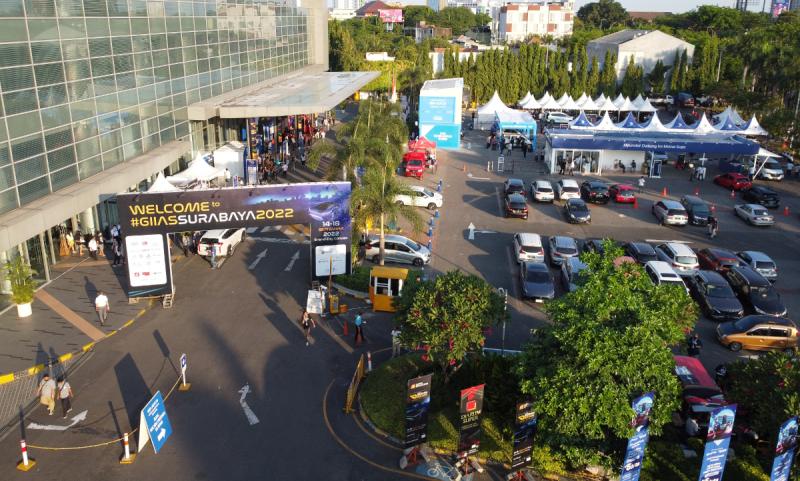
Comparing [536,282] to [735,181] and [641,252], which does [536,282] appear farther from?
[735,181]

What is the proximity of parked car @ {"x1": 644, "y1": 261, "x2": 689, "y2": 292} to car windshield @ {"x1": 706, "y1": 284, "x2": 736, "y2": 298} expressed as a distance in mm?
872

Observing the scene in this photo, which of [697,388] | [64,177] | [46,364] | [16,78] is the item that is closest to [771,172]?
[697,388]

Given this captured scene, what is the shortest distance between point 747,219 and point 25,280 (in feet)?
105

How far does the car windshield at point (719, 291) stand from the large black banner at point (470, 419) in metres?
12.8

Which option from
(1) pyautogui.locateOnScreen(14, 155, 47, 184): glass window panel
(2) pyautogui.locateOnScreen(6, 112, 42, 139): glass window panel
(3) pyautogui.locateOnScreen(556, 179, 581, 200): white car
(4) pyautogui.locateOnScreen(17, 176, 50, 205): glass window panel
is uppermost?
(2) pyautogui.locateOnScreen(6, 112, 42, 139): glass window panel

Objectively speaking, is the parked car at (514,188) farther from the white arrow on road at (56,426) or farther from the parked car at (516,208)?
the white arrow on road at (56,426)

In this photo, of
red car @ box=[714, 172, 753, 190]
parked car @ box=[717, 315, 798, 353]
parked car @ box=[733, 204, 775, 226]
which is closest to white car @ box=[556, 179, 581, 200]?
parked car @ box=[733, 204, 775, 226]

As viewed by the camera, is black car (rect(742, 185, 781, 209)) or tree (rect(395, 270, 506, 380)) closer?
tree (rect(395, 270, 506, 380))

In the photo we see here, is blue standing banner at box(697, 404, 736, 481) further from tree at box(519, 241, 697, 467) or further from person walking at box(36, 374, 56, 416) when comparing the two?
person walking at box(36, 374, 56, 416)

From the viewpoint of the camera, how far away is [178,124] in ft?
112

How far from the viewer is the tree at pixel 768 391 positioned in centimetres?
1306

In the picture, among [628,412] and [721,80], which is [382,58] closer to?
[721,80]

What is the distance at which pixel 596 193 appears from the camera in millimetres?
36188

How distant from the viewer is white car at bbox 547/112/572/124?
196 feet
